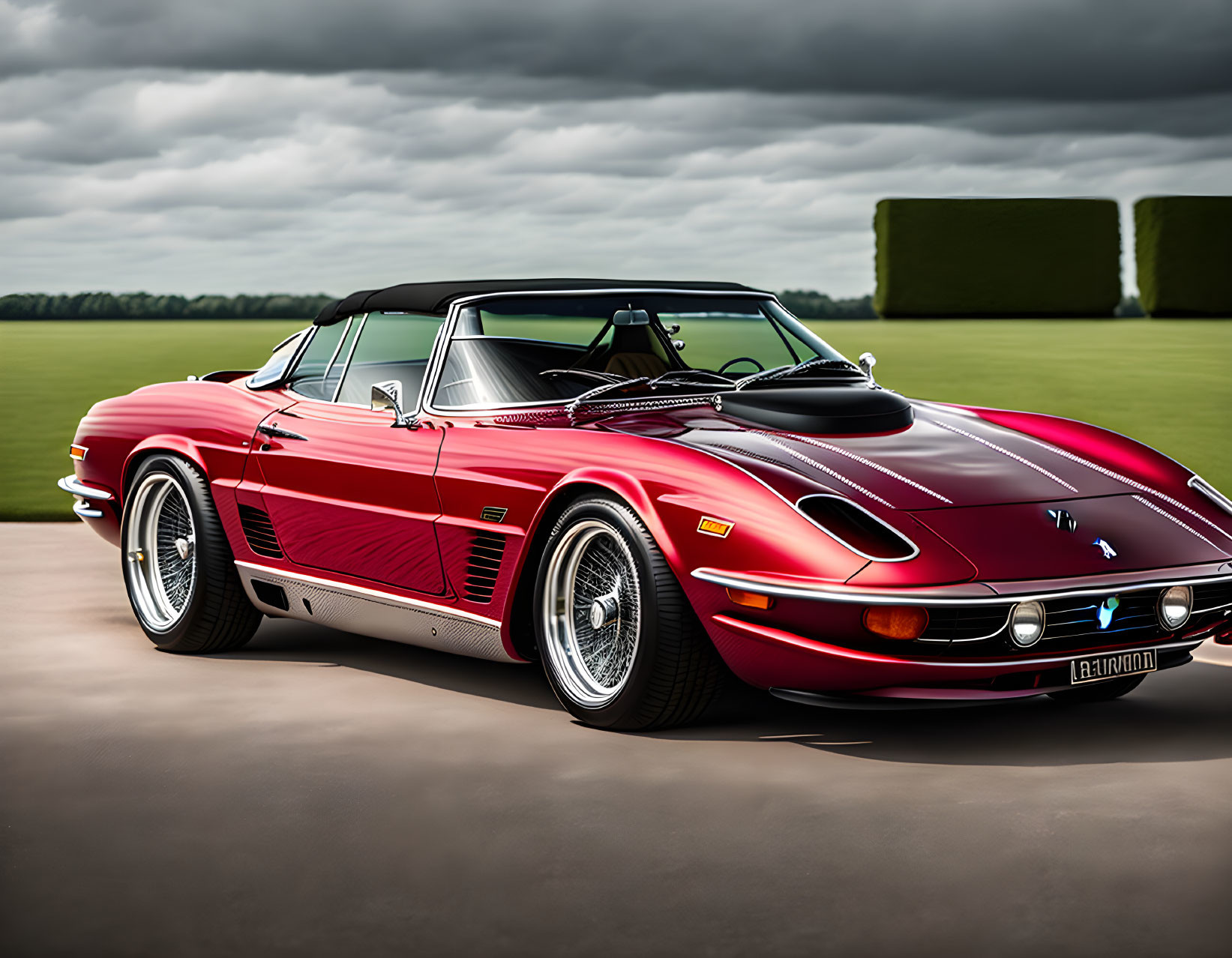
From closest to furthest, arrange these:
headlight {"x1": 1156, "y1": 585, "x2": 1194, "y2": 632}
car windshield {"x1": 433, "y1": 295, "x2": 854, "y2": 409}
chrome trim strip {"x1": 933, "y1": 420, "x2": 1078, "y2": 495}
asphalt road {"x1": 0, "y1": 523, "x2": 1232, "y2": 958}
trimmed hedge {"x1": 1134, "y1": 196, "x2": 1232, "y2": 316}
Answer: asphalt road {"x1": 0, "y1": 523, "x2": 1232, "y2": 958} → headlight {"x1": 1156, "y1": 585, "x2": 1194, "y2": 632} → chrome trim strip {"x1": 933, "y1": 420, "x2": 1078, "y2": 495} → car windshield {"x1": 433, "y1": 295, "x2": 854, "y2": 409} → trimmed hedge {"x1": 1134, "y1": 196, "x2": 1232, "y2": 316}

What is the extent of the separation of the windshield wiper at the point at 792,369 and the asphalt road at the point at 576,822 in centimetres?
114

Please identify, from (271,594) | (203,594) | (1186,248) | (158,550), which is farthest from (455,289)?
(1186,248)

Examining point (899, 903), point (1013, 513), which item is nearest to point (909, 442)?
point (1013, 513)

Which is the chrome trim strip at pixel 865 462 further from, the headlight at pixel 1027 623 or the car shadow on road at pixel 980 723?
the car shadow on road at pixel 980 723

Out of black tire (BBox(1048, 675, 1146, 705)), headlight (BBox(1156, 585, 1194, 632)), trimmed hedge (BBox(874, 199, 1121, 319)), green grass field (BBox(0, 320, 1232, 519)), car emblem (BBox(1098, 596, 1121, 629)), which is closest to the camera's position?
car emblem (BBox(1098, 596, 1121, 629))

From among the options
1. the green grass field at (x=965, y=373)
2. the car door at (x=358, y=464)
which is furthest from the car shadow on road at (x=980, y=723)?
the green grass field at (x=965, y=373)

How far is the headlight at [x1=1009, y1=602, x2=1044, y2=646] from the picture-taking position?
489 cm

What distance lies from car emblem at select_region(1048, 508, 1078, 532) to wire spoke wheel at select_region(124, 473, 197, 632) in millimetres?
3572

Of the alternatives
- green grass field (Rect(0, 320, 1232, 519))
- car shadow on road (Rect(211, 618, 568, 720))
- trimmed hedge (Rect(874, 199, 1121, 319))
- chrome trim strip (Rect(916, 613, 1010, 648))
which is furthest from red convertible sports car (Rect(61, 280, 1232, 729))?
trimmed hedge (Rect(874, 199, 1121, 319))

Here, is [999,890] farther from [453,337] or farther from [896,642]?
[453,337]

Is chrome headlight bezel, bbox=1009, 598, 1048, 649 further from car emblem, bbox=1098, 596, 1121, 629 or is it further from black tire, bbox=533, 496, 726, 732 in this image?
black tire, bbox=533, 496, 726, 732

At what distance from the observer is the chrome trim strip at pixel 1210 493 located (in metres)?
5.71

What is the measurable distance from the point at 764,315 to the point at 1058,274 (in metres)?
44.4

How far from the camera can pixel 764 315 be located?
698 cm
